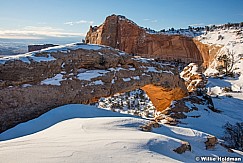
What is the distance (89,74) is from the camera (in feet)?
27.7

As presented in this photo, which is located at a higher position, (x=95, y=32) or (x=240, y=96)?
(x=95, y=32)

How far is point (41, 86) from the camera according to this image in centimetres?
725

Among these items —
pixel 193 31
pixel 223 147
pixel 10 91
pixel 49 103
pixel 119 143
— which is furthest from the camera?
pixel 193 31

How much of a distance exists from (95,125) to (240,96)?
35.2 feet

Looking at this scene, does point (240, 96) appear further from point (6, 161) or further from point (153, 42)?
point (153, 42)

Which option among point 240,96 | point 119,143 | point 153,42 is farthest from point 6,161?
point 153,42

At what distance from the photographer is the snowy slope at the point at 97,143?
336 cm

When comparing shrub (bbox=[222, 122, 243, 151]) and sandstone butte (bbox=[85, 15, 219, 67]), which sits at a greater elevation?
sandstone butte (bbox=[85, 15, 219, 67])

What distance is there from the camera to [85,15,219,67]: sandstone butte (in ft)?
136

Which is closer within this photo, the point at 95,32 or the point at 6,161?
the point at 6,161

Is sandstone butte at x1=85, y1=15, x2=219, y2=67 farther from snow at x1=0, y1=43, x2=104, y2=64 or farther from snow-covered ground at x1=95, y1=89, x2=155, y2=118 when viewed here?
snow at x1=0, y1=43, x2=104, y2=64

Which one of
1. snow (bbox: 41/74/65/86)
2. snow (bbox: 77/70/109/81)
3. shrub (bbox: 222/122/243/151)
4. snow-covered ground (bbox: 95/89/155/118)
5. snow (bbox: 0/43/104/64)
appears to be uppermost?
snow (bbox: 0/43/104/64)

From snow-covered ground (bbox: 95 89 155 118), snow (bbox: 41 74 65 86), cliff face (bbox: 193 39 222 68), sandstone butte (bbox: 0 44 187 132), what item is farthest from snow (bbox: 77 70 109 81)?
cliff face (bbox: 193 39 222 68)

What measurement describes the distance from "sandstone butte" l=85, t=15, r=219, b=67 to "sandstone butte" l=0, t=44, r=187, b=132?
32.0 meters
